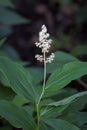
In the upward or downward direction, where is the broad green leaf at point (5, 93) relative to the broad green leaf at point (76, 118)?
upward

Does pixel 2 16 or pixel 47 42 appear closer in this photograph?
pixel 47 42

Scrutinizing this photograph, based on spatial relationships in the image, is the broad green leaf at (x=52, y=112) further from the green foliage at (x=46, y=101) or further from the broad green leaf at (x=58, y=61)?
the broad green leaf at (x=58, y=61)

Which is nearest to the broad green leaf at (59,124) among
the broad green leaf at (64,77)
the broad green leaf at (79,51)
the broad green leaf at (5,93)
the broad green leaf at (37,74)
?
the broad green leaf at (64,77)

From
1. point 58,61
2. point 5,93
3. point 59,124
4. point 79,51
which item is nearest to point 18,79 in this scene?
point 59,124

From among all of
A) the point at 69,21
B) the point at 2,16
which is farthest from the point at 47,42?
the point at 69,21

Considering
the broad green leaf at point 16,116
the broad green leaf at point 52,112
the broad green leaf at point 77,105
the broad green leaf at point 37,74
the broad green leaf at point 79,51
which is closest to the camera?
the broad green leaf at point 16,116

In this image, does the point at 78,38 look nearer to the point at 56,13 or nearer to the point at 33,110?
the point at 56,13

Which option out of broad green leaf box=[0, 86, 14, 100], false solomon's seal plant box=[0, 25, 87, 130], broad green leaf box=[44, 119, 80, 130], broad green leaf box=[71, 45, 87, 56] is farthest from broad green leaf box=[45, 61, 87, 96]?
broad green leaf box=[71, 45, 87, 56]

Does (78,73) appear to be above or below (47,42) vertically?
below
